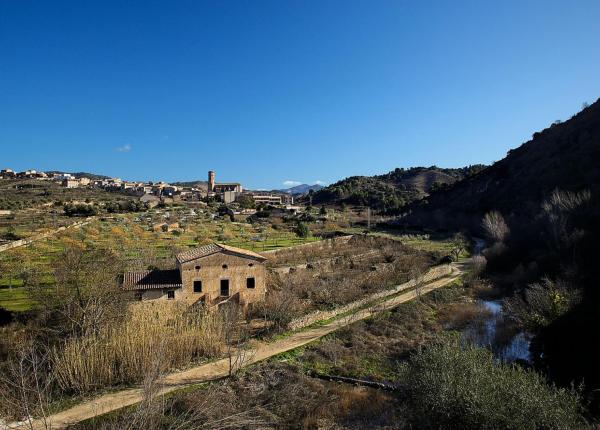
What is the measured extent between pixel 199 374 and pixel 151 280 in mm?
7632

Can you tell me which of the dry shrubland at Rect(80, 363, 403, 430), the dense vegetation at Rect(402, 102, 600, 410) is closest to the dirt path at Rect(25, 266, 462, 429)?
the dry shrubland at Rect(80, 363, 403, 430)

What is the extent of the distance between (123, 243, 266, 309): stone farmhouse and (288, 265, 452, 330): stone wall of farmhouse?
134 inches

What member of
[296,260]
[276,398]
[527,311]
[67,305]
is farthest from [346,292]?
[67,305]

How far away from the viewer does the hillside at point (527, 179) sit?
47.0m

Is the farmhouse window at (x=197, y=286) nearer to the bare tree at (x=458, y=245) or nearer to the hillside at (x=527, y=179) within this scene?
the bare tree at (x=458, y=245)

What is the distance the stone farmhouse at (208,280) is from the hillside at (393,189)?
65.7 m

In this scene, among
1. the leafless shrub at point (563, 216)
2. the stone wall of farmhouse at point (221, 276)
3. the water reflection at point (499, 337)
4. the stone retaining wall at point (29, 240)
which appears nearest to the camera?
the water reflection at point (499, 337)

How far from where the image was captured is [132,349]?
1622cm

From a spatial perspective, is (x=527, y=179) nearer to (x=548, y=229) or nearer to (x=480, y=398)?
(x=548, y=229)

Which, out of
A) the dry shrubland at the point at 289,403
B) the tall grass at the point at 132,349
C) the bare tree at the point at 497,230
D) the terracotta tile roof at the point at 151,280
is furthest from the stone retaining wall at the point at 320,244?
the dry shrubland at the point at 289,403

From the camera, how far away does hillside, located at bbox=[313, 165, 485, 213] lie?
319 feet

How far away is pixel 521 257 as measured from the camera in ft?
121

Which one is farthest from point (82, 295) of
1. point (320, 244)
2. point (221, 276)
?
point (320, 244)

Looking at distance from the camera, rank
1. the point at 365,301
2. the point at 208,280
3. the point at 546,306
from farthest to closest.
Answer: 1. the point at 365,301
2. the point at 208,280
3. the point at 546,306
